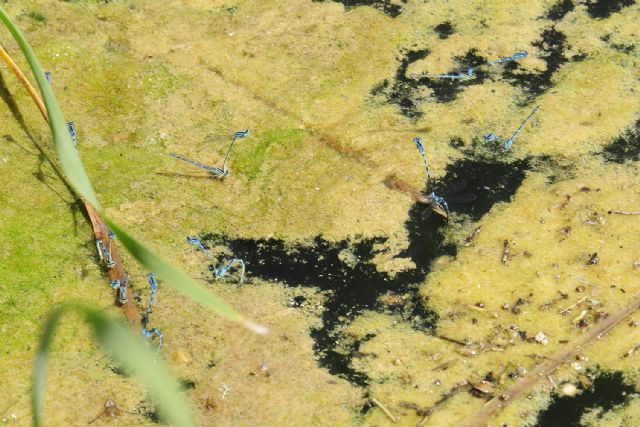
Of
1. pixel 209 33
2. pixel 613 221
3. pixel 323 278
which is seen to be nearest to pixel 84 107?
pixel 209 33

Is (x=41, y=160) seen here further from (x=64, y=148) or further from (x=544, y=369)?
(x=544, y=369)

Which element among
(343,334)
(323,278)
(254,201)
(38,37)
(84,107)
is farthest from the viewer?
(38,37)

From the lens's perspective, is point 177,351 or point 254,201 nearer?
point 177,351

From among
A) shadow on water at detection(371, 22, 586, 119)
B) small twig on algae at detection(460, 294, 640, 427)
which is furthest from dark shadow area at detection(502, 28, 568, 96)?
small twig on algae at detection(460, 294, 640, 427)

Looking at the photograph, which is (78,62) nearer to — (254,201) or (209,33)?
(209,33)

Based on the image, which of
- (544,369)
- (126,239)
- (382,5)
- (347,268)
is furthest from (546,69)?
(126,239)

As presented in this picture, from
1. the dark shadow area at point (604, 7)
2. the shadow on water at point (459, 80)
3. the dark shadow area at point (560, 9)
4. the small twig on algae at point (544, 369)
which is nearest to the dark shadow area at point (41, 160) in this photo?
the shadow on water at point (459, 80)
